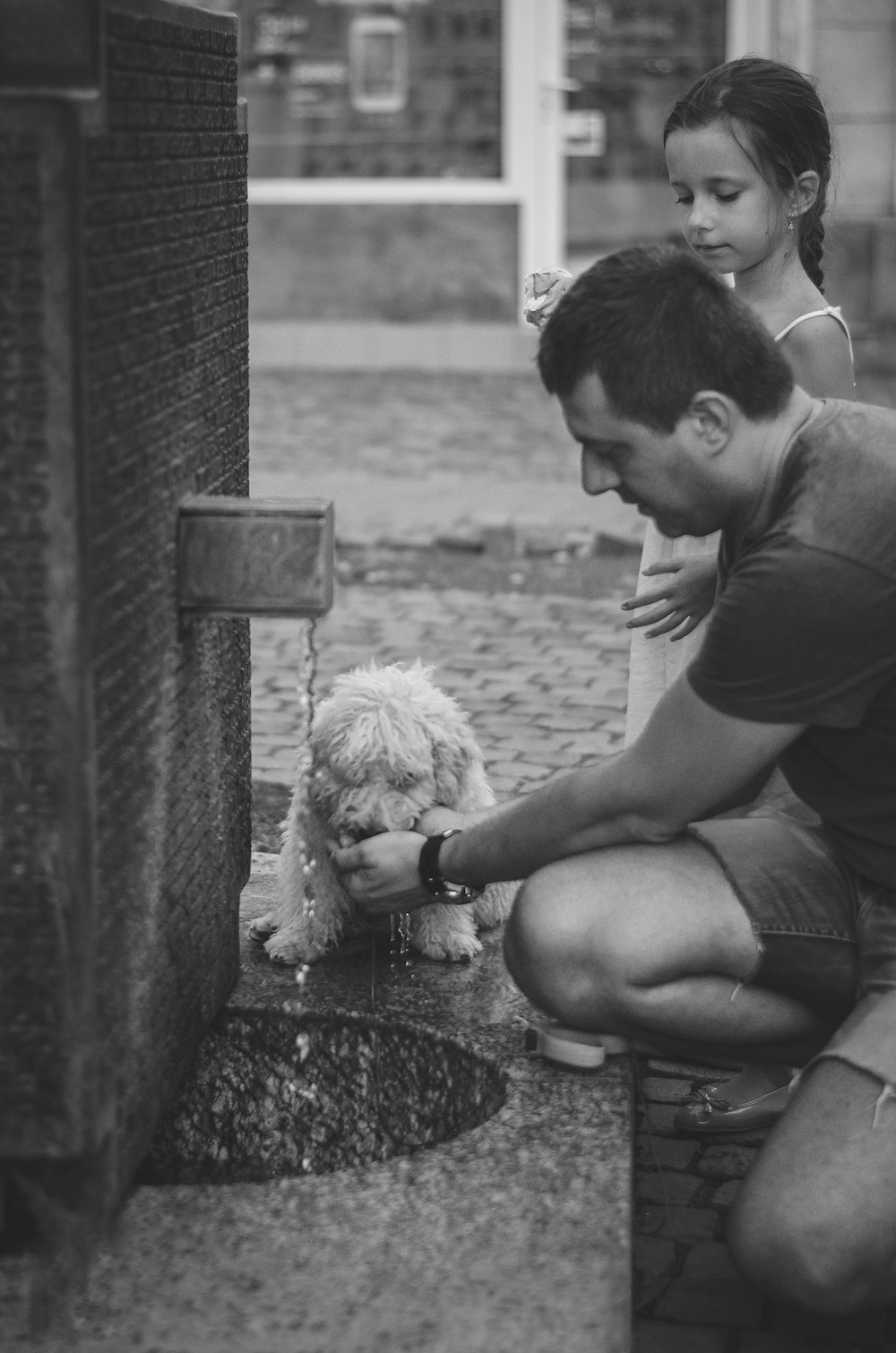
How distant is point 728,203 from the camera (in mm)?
3654

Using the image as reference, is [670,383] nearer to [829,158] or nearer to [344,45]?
[829,158]

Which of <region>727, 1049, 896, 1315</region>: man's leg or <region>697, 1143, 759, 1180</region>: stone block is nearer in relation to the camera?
<region>727, 1049, 896, 1315</region>: man's leg

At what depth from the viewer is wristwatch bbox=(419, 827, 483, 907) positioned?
3.06 m

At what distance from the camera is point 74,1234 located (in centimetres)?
238

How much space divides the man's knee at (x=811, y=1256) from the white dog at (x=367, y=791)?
909mm

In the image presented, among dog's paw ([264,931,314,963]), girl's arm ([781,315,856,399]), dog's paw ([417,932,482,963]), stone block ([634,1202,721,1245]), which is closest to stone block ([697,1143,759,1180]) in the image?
stone block ([634,1202,721,1245])

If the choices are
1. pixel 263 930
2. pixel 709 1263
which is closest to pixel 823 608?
pixel 709 1263

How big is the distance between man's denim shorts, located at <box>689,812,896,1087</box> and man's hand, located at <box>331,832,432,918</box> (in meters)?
0.47

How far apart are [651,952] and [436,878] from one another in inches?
16.2

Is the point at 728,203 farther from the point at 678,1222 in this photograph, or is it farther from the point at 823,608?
the point at 678,1222


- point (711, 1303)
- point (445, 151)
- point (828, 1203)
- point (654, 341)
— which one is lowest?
point (711, 1303)

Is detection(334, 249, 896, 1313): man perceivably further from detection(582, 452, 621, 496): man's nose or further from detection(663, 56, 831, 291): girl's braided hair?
detection(663, 56, 831, 291): girl's braided hair

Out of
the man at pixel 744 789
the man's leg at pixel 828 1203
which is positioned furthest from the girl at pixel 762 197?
the man's leg at pixel 828 1203

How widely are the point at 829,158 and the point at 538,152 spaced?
9.94 metres
